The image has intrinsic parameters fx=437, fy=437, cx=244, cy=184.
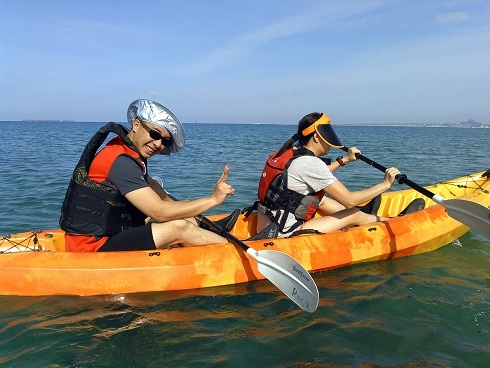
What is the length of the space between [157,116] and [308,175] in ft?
5.78

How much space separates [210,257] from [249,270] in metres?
0.45

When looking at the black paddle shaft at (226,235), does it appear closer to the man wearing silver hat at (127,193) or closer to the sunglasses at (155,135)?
the man wearing silver hat at (127,193)

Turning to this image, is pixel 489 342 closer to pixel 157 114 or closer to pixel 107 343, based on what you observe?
pixel 107 343

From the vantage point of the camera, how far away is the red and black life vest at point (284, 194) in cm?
486

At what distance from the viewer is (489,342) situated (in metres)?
3.54

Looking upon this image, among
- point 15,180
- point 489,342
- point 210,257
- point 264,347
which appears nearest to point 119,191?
point 210,257

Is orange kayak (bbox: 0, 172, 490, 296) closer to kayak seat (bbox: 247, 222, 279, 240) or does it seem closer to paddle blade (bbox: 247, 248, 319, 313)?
kayak seat (bbox: 247, 222, 279, 240)

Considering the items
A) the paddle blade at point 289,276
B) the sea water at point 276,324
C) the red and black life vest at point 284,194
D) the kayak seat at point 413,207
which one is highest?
the red and black life vest at point 284,194

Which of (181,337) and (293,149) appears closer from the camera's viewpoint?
(181,337)

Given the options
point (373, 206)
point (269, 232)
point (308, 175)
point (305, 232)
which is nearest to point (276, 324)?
point (269, 232)

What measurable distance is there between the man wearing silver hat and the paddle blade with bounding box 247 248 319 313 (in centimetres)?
84

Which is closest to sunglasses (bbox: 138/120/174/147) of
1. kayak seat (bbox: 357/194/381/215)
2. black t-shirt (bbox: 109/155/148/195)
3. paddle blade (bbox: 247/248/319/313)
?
black t-shirt (bbox: 109/155/148/195)

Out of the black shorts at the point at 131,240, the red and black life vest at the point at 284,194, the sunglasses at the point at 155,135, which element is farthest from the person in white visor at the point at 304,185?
the sunglasses at the point at 155,135

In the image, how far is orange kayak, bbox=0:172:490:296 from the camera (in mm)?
4176
